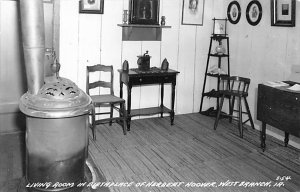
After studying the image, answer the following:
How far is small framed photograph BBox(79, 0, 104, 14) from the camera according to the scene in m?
4.96

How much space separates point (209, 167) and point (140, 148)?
99 cm

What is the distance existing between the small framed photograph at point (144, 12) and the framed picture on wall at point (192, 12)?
23.5 inches

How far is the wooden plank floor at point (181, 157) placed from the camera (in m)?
Answer: 3.59

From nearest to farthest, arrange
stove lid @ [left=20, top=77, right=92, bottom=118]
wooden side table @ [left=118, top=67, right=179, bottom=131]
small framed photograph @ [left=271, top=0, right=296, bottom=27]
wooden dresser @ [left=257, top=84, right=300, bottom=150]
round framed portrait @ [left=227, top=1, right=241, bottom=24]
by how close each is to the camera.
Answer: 1. stove lid @ [left=20, top=77, right=92, bottom=118]
2. wooden dresser @ [left=257, top=84, right=300, bottom=150]
3. small framed photograph @ [left=271, top=0, right=296, bottom=27]
4. wooden side table @ [left=118, top=67, right=179, bottom=131]
5. round framed portrait @ [left=227, top=1, right=241, bottom=24]

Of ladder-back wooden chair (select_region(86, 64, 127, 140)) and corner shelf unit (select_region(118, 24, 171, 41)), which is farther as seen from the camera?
corner shelf unit (select_region(118, 24, 171, 41))

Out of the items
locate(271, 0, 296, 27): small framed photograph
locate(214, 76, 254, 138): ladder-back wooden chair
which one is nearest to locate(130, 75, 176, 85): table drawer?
locate(214, 76, 254, 138): ladder-back wooden chair

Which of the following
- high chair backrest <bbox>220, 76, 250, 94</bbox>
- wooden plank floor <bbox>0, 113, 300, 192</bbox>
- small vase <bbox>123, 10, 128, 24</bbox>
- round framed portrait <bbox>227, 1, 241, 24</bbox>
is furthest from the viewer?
round framed portrait <bbox>227, 1, 241, 24</bbox>

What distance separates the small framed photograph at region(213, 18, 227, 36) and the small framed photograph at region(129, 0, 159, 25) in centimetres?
117

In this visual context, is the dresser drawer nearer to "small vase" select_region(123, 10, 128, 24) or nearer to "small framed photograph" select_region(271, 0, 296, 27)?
"small framed photograph" select_region(271, 0, 296, 27)

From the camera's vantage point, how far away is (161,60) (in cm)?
579

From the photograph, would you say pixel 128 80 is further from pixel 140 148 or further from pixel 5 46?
pixel 5 46

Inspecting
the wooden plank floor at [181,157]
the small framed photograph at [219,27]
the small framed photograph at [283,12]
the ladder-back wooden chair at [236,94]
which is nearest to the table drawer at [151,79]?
the wooden plank floor at [181,157]

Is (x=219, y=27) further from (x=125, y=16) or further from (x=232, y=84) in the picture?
(x=125, y=16)

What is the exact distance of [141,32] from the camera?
5.50 metres
